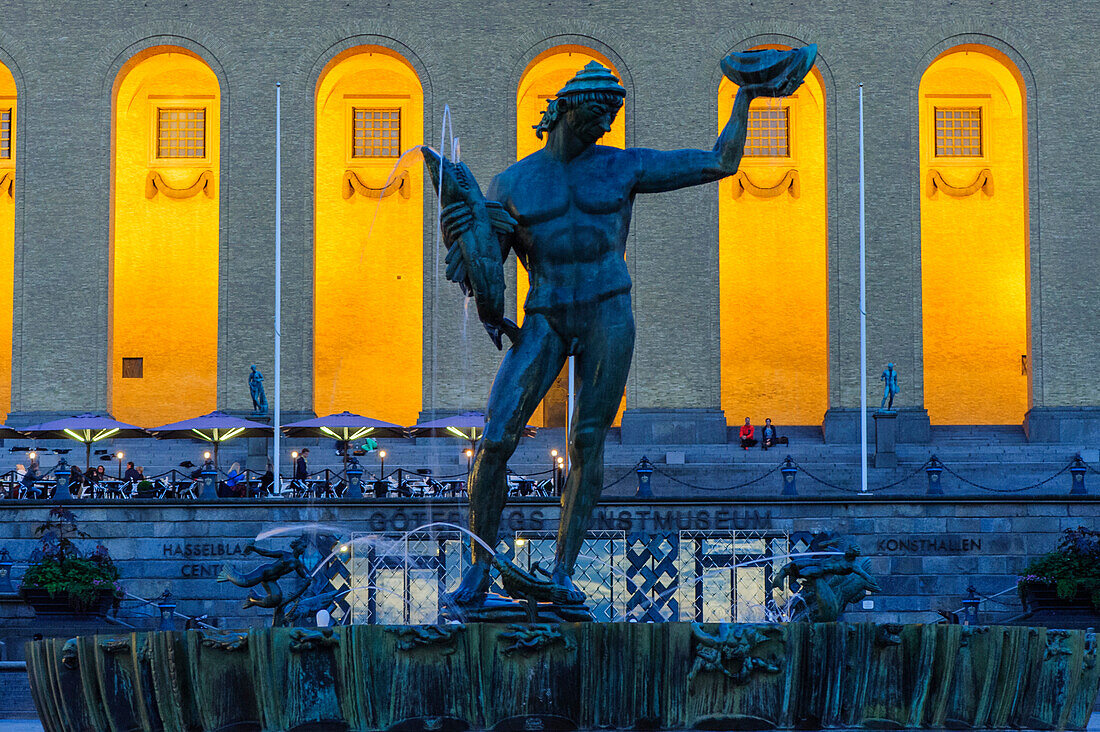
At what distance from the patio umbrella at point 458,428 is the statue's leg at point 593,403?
18.5 metres

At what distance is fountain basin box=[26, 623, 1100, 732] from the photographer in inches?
267

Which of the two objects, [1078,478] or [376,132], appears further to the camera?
[376,132]

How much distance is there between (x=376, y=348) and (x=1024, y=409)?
17013mm

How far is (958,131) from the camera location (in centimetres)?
4112

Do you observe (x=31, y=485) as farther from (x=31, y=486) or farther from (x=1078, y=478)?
(x=1078, y=478)

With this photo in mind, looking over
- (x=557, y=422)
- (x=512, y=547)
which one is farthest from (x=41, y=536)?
(x=557, y=422)

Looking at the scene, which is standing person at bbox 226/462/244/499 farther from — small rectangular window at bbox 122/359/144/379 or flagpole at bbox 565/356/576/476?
small rectangular window at bbox 122/359/144/379

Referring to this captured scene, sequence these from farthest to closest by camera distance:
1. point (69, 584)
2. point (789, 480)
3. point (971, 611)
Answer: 1. point (789, 480)
2. point (69, 584)
3. point (971, 611)

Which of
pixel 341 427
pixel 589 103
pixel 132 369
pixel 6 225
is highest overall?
pixel 6 225

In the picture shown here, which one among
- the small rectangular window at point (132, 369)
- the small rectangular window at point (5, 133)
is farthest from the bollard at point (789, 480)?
the small rectangular window at point (5, 133)

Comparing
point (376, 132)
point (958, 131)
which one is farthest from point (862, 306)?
point (376, 132)

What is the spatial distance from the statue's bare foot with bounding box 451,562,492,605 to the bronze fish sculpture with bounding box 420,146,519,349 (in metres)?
1.25

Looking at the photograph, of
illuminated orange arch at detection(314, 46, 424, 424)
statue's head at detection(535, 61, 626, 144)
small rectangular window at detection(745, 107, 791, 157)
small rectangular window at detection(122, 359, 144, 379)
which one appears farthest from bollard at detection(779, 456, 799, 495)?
small rectangular window at detection(122, 359, 144, 379)

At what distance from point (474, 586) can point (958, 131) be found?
36.1m
